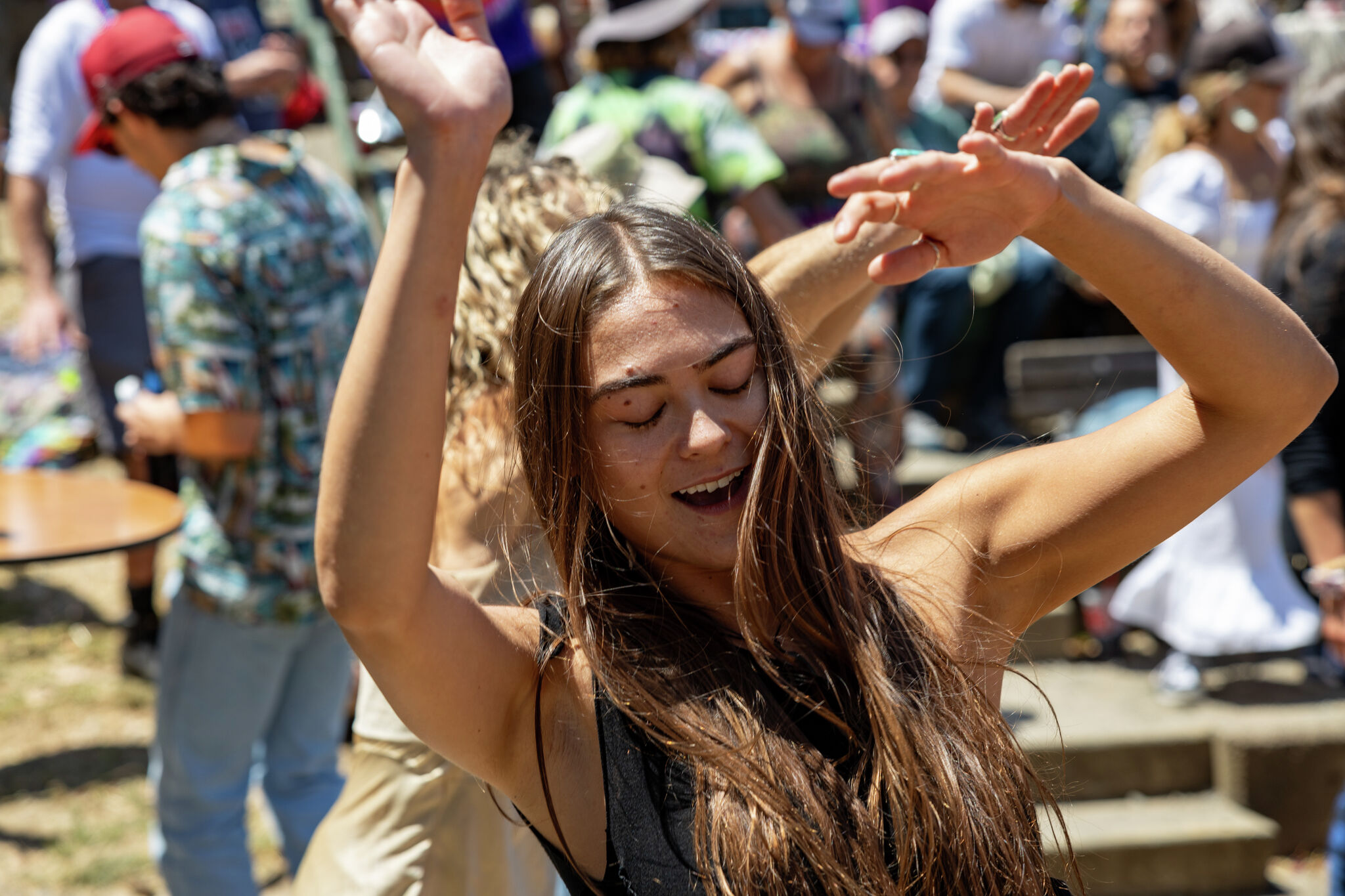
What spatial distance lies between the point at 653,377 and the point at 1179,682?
3.53 m

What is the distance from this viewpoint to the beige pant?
203 cm

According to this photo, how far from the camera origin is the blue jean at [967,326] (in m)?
5.22

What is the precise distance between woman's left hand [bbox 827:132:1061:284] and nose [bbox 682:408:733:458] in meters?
0.30

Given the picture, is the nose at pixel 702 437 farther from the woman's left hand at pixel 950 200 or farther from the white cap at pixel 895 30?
the white cap at pixel 895 30

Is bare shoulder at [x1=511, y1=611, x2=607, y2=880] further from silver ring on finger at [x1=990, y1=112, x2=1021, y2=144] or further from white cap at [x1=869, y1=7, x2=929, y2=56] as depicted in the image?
white cap at [x1=869, y1=7, x2=929, y2=56]

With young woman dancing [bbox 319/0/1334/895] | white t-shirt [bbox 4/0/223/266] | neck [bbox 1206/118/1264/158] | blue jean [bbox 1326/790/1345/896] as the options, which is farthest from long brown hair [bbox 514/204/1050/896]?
white t-shirt [bbox 4/0/223/266]

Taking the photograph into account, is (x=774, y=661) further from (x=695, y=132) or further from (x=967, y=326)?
(x=967, y=326)

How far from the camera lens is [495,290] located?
2.18 metres

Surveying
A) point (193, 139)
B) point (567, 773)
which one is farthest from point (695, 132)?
point (567, 773)

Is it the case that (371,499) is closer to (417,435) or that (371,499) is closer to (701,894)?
(417,435)

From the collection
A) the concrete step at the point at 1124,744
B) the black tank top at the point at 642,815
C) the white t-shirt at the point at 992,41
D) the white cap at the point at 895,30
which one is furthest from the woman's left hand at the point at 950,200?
the white cap at the point at 895,30

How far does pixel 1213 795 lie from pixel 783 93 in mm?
2962

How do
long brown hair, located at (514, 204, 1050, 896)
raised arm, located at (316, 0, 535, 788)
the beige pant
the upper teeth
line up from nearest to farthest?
raised arm, located at (316, 0, 535, 788), long brown hair, located at (514, 204, 1050, 896), the upper teeth, the beige pant

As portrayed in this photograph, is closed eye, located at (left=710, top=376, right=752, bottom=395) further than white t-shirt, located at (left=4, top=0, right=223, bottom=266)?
No
